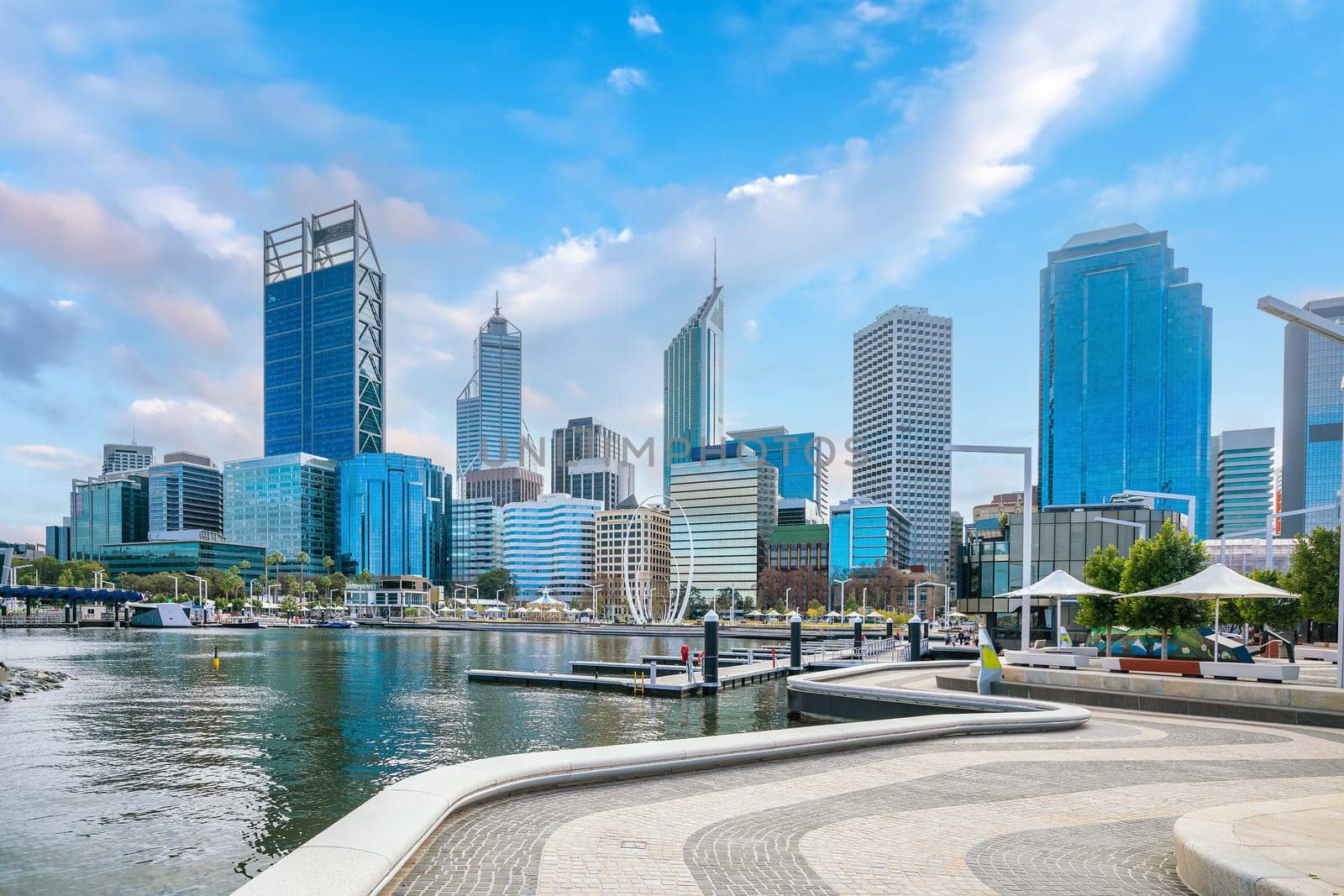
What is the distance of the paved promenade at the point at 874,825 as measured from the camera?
8.05 meters

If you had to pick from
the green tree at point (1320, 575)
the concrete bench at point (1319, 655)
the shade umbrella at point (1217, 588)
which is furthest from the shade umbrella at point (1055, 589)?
the concrete bench at point (1319, 655)

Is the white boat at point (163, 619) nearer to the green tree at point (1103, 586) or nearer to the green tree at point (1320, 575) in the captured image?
the green tree at point (1103, 586)

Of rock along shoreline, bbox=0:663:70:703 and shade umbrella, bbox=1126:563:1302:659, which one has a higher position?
shade umbrella, bbox=1126:563:1302:659

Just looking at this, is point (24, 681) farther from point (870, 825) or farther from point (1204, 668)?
point (1204, 668)

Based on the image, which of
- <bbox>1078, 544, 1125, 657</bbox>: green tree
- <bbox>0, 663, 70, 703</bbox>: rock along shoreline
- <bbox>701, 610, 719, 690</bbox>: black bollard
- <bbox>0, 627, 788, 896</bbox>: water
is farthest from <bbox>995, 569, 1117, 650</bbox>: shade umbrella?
<bbox>0, 663, 70, 703</bbox>: rock along shoreline

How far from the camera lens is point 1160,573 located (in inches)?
1352

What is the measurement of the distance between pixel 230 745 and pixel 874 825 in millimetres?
25242

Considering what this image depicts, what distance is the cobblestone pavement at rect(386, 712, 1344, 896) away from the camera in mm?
8055

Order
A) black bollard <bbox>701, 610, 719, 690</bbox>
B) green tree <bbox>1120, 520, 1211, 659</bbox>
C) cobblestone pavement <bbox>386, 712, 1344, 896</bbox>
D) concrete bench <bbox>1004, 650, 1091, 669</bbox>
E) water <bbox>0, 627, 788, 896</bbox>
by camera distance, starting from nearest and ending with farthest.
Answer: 1. cobblestone pavement <bbox>386, 712, 1344, 896</bbox>
2. water <bbox>0, 627, 788, 896</bbox>
3. concrete bench <bbox>1004, 650, 1091, 669</bbox>
4. green tree <bbox>1120, 520, 1211, 659</bbox>
5. black bollard <bbox>701, 610, 719, 690</bbox>

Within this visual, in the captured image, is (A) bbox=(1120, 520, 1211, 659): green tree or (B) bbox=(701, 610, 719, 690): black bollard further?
(B) bbox=(701, 610, 719, 690): black bollard

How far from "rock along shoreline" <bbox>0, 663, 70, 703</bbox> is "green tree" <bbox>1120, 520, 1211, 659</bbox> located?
49.7m

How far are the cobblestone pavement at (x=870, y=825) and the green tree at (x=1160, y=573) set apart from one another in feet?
58.1

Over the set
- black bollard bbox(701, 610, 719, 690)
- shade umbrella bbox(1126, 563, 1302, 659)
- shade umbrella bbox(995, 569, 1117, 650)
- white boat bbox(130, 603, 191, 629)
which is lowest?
white boat bbox(130, 603, 191, 629)

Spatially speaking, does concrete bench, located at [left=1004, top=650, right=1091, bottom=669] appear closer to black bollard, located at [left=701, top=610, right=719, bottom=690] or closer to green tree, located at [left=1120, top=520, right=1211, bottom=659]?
green tree, located at [left=1120, top=520, right=1211, bottom=659]
